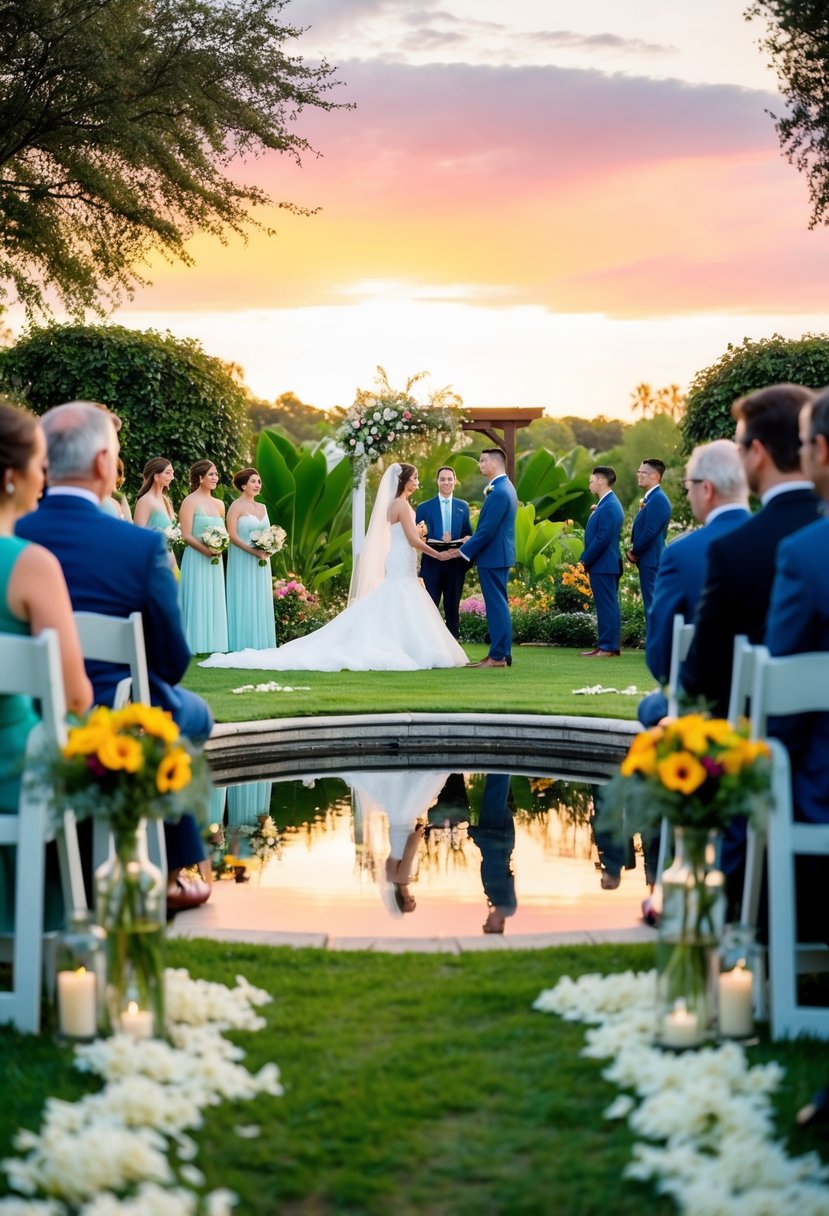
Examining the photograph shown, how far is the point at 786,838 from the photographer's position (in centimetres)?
332

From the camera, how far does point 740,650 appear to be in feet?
11.9

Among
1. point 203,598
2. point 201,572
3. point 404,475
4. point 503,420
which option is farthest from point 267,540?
point 503,420

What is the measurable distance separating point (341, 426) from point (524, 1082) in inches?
463

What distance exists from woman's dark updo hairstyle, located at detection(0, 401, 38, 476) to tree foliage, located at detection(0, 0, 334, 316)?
1462 cm

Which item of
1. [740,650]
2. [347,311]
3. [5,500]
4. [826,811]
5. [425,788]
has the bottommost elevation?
[425,788]

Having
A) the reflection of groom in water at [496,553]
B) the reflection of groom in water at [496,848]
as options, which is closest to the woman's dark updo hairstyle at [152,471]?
the reflection of groom in water at [496,553]

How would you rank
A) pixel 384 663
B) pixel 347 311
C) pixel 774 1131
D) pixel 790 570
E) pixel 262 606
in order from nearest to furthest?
pixel 774 1131 → pixel 790 570 → pixel 384 663 → pixel 262 606 → pixel 347 311

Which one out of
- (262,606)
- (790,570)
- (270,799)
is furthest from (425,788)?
(262,606)

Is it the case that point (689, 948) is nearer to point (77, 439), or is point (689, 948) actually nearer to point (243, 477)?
point (77, 439)

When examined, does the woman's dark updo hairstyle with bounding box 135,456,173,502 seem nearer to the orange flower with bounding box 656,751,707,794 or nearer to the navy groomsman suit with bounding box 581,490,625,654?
the navy groomsman suit with bounding box 581,490,625,654

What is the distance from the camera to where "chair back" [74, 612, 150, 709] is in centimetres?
414

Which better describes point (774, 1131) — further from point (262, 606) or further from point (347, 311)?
point (347, 311)

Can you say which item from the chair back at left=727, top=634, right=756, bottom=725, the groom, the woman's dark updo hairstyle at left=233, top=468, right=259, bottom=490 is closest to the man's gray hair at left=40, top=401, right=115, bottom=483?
the chair back at left=727, top=634, right=756, bottom=725

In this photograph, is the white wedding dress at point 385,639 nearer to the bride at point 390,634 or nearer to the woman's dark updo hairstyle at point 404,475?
the bride at point 390,634
